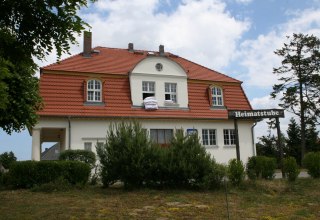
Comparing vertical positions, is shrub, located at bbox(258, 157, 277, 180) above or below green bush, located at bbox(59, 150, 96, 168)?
below

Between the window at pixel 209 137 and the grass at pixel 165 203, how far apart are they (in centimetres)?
1233

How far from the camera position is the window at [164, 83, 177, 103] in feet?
94.4

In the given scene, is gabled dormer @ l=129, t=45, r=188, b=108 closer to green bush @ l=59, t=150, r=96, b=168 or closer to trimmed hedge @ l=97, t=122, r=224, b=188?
green bush @ l=59, t=150, r=96, b=168

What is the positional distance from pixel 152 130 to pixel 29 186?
12.3 metres

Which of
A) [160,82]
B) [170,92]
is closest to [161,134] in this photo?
[170,92]

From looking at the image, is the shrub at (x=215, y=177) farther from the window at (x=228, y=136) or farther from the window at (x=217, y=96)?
the window at (x=217, y=96)

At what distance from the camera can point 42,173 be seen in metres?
16.2

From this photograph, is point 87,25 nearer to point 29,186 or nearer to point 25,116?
point 25,116

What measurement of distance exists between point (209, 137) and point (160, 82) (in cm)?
498

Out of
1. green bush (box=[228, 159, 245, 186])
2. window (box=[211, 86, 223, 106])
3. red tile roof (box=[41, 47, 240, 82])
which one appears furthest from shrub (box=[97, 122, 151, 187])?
window (box=[211, 86, 223, 106])

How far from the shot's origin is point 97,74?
26.8m

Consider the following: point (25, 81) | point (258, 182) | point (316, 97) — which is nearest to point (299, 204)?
point (258, 182)

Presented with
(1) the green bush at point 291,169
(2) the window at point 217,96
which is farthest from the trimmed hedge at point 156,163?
(2) the window at point 217,96

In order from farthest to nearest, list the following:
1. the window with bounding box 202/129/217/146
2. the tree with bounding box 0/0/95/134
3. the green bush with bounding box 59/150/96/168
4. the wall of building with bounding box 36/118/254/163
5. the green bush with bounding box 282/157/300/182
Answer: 1. the window with bounding box 202/129/217/146
2. the wall of building with bounding box 36/118/254/163
3. the green bush with bounding box 59/150/96/168
4. the green bush with bounding box 282/157/300/182
5. the tree with bounding box 0/0/95/134
